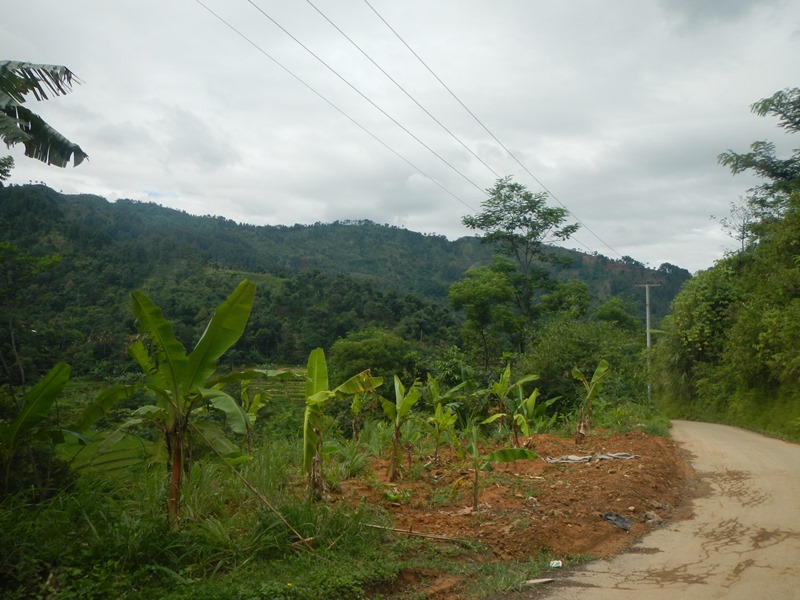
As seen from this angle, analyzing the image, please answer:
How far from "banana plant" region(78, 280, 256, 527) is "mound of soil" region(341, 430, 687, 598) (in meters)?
2.13

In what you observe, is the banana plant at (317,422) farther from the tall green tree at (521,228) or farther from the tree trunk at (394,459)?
the tall green tree at (521,228)

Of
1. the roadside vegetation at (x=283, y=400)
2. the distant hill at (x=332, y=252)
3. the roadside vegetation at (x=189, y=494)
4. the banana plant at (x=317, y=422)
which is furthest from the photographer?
the distant hill at (x=332, y=252)

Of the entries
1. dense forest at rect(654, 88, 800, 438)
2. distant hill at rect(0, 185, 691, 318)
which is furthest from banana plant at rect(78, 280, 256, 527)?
distant hill at rect(0, 185, 691, 318)

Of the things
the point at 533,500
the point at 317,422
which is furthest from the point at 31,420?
the point at 533,500

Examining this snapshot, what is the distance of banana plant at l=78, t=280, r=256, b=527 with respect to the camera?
5.18 meters

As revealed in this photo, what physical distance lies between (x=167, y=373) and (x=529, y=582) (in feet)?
11.9

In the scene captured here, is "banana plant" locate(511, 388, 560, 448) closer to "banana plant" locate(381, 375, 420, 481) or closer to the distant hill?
"banana plant" locate(381, 375, 420, 481)

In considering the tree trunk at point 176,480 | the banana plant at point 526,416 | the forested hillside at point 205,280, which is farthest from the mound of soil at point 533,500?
the forested hillside at point 205,280

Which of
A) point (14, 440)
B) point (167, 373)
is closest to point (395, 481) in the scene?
point (167, 373)

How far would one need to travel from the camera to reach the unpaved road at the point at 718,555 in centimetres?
517

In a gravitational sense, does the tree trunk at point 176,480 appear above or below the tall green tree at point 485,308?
below

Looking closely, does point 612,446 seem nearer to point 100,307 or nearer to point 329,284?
point 100,307

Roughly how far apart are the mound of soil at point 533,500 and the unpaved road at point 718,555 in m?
0.38

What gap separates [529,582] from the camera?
17.5ft
